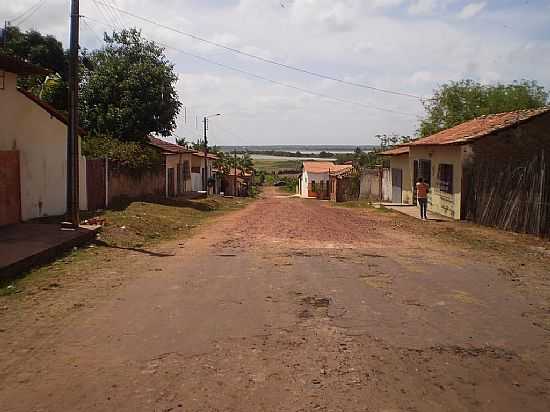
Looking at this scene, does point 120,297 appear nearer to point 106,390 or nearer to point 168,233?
point 106,390

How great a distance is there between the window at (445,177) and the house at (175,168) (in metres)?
15.9

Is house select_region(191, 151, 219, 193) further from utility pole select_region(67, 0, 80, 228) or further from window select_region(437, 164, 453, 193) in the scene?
utility pole select_region(67, 0, 80, 228)

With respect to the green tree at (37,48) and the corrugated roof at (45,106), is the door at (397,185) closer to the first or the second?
the green tree at (37,48)

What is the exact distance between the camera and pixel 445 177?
78.0 ft

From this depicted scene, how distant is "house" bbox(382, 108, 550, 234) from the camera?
52.4 feet

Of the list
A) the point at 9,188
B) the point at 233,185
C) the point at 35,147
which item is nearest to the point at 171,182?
the point at 35,147

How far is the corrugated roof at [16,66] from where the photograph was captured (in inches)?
524

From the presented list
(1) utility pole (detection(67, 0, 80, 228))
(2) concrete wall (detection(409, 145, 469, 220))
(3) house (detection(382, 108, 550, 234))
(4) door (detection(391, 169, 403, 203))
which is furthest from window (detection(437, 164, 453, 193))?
(1) utility pole (detection(67, 0, 80, 228))

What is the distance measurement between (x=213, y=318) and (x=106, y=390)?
7.26 feet

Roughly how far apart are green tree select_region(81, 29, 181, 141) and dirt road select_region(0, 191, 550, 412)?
66.1 ft

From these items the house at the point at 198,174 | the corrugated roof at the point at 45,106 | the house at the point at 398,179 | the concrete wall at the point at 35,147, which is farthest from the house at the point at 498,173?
the house at the point at 198,174

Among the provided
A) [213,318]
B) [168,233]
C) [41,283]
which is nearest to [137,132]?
[168,233]

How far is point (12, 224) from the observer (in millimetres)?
14375

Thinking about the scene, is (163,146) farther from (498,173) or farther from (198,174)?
(498,173)
